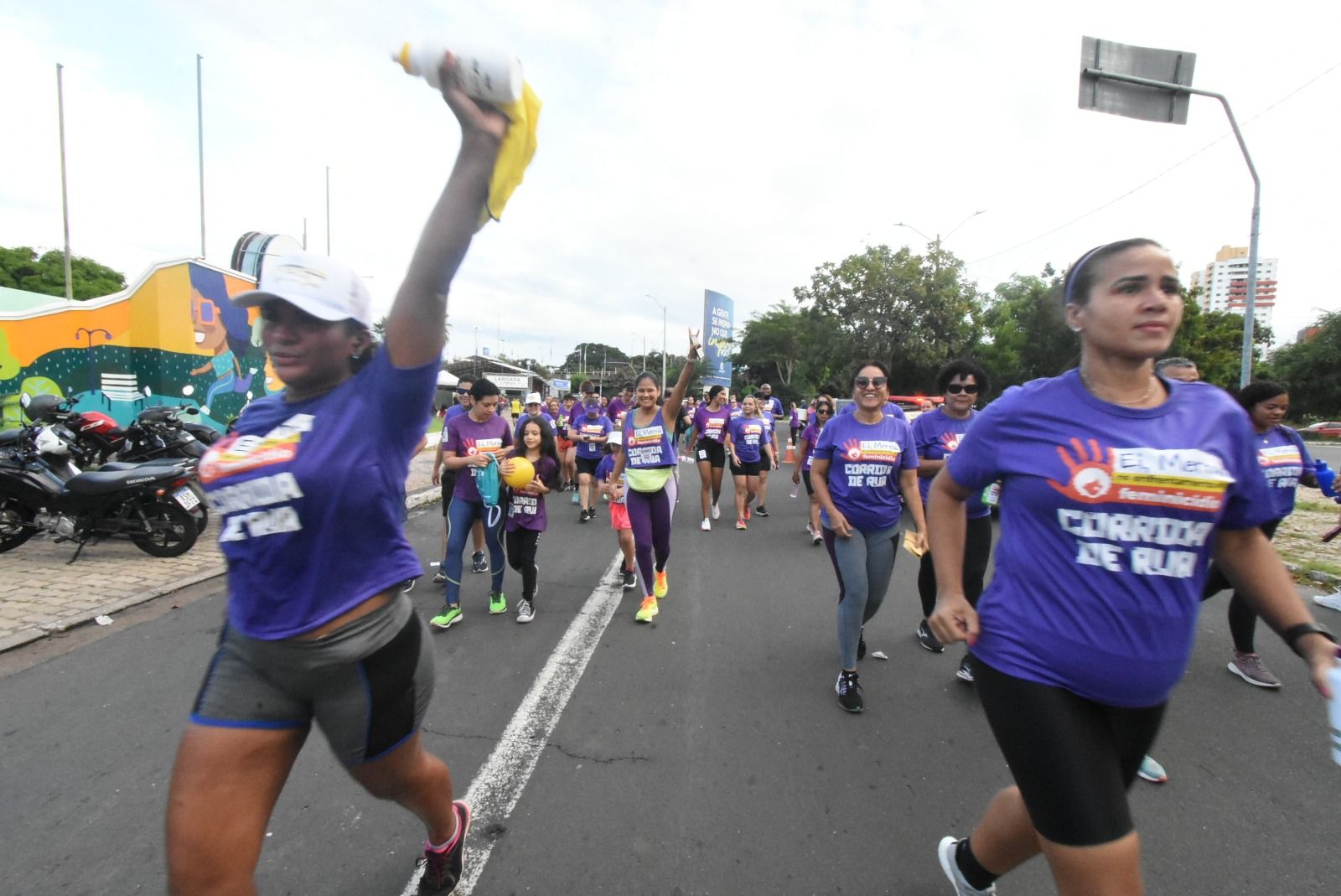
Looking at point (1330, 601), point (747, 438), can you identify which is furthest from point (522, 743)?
Result: point (1330, 601)

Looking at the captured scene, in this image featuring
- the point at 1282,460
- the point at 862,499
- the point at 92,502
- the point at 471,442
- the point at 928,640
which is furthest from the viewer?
the point at 92,502

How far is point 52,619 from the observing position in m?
4.49

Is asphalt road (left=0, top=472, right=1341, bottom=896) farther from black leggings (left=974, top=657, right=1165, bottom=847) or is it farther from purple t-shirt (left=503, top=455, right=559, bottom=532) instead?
black leggings (left=974, top=657, right=1165, bottom=847)

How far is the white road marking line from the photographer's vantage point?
2352mm

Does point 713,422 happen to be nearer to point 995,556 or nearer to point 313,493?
point 995,556

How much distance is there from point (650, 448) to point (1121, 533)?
147 inches

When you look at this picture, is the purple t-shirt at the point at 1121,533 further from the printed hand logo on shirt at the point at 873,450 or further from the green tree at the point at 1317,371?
the green tree at the point at 1317,371

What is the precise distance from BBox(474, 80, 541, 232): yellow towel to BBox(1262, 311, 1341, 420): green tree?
47.9 metres

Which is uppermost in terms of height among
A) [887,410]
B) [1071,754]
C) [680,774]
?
[887,410]

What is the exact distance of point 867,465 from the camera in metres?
3.65

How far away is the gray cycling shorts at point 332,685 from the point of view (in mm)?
1570

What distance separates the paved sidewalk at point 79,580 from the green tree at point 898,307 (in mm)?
27084

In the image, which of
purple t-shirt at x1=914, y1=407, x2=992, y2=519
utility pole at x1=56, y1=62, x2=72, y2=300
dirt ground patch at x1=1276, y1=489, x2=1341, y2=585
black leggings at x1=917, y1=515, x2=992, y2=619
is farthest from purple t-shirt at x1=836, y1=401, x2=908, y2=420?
utility pole at x1=56, y1=62, x2=72, y2=300

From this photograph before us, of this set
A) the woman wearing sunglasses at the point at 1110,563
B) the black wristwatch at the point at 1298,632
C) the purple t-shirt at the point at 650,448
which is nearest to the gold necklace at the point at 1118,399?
the woman wearing sunglasses at the point at 1110,563
